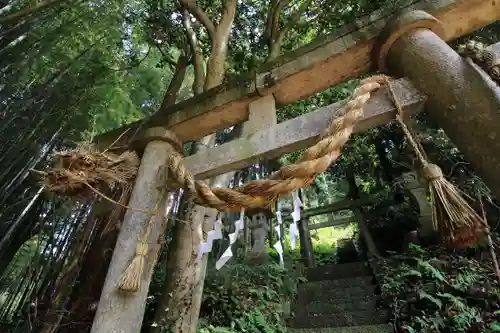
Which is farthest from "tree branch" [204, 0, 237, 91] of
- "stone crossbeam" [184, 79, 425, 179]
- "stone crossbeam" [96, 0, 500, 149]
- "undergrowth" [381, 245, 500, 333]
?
"undergrowth" [381, 245, 500, 333]

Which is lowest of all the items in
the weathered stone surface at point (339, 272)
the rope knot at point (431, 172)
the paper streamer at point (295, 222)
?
the paper streamer at point (295, 222)

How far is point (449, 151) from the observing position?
5531mm

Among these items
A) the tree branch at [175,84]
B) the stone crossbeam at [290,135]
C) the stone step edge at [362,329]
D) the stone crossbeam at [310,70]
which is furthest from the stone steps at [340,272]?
the stone crossbeam at [290,135]

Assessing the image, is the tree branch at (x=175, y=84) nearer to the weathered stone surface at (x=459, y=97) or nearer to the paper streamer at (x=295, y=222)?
the paper streamer at (x=295, y=222)

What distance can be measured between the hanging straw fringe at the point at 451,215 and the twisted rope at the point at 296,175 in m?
0.37

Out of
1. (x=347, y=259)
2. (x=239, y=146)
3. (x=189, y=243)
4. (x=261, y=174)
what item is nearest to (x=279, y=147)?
(x=239, y=146)

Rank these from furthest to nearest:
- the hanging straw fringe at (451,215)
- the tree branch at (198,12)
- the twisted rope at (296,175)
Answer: the tree branch at (198,12)
the twisted rope at (296,175)
the hanging straw fringe at (451,215)

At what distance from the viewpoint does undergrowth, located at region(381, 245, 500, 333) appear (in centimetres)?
362

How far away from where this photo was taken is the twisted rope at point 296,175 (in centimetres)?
133

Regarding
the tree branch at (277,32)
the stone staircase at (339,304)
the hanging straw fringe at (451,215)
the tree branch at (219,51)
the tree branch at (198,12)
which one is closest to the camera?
the hanging straw fringe at (451,215)

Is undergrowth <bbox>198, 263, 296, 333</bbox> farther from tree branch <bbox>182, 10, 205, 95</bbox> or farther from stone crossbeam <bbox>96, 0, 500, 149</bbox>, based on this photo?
tree branch <bbox>182, 10, 205, 95</bbox>

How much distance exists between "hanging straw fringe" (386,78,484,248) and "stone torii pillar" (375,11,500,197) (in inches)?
7.2

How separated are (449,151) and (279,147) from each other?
16.1ft

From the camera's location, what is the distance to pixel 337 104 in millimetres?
1717
